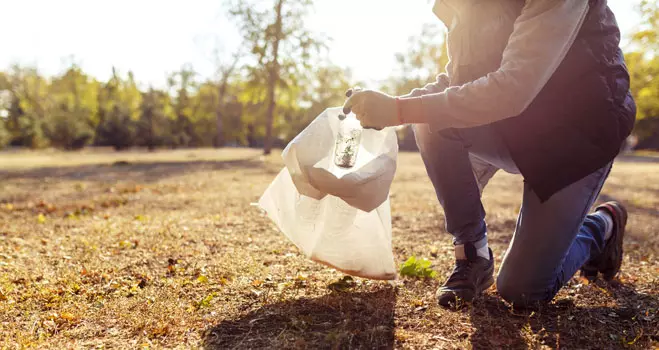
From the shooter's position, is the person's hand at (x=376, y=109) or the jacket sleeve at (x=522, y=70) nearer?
the jacket sleeve at (x=522, y=70)

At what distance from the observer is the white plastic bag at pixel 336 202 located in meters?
2.12

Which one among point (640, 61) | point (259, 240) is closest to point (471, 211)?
point (259, 240)

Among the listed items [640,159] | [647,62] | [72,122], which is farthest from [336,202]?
[72,122]

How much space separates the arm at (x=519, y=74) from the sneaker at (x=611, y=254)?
110cm

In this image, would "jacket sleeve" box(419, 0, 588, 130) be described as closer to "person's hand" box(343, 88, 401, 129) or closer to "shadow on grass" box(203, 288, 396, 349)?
"person's hand" box(343, 88, 401, 129)

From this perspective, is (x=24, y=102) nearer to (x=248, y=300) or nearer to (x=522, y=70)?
(x=248, y=300)

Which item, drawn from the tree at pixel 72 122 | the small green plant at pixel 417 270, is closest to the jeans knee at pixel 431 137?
the small green plant at pixel 417 270

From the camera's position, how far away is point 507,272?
2.07 meters

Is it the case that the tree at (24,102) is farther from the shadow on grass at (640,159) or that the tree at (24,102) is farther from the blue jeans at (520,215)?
the blue jeans at (520,215)

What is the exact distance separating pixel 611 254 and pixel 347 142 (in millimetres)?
1478

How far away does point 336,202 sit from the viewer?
2.25m

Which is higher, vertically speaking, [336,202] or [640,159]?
[336,202]

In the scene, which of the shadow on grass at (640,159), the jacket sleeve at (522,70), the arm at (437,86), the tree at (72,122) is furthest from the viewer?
the tree at (72,122)

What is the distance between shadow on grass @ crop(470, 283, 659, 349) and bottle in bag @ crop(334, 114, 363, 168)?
0.86 meters
